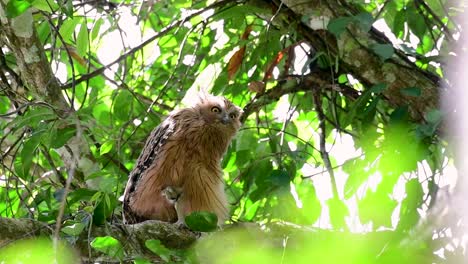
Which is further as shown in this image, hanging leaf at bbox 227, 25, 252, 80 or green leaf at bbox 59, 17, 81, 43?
hanging leaf at bbox 227, 25, 252, 80

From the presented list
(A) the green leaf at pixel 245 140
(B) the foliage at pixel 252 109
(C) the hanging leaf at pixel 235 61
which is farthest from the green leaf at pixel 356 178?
(A) the green leaf at pixel 245 140

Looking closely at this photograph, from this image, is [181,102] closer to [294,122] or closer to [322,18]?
[294,122]

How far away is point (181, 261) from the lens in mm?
3354

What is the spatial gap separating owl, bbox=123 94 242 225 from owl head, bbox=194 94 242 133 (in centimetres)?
1

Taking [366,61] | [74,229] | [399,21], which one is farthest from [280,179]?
[399,21]

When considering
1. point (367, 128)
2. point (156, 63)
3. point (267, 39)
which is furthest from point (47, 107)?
point (156, 63)

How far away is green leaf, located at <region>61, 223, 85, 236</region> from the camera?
3.21m

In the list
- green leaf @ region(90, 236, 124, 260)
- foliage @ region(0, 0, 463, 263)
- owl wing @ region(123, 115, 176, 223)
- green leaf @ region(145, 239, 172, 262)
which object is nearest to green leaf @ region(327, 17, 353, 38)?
foliage @ region(0, 0, 463, 263)

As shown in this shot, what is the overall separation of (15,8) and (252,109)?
7.81ft

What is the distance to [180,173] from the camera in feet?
17.1

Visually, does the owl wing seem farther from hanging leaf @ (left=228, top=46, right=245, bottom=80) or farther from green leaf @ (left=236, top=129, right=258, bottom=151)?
green leaf @ (left=236, top=129, right=258, bottom=151)

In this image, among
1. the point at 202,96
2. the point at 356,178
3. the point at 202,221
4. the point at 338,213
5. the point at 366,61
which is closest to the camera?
the point at 202,221

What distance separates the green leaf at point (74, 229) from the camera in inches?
126

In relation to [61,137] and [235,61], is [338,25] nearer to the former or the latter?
[235,61]
